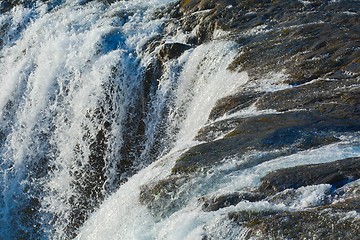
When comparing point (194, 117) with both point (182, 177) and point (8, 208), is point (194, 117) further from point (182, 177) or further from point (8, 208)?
point (8, 208)

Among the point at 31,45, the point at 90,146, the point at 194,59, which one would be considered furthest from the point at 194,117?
the point at 31,45

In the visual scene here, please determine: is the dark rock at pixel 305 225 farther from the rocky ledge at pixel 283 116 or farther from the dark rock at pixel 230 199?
the dark rock at pixel 230 199

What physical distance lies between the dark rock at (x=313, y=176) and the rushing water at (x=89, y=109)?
10.2 feet

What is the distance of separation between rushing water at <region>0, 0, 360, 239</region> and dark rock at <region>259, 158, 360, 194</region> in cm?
310

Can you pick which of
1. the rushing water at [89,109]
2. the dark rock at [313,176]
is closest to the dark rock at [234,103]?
the rushing water at [89,109]

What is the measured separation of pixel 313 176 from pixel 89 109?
658cm

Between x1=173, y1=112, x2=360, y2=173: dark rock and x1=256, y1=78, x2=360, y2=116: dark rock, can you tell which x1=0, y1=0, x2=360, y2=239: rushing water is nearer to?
x1=256, y1=78, x2=360, y2=116: dark rock

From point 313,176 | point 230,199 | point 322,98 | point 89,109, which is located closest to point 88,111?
point 89,109

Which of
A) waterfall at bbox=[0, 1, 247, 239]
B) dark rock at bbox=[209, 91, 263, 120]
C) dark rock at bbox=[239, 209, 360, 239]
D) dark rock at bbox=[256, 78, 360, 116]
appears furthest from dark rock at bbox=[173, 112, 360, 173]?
waterfall at bbox=[0, 1, 247, 239]

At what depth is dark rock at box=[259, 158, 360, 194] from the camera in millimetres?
7871

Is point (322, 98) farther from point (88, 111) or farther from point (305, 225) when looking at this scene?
point (88, 111)

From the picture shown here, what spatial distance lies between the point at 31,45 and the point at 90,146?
3.64 metres

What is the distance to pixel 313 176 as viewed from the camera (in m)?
7.97

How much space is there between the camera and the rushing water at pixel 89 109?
41.8ft
